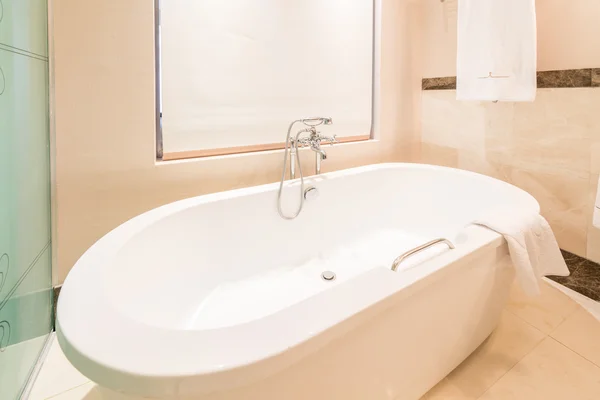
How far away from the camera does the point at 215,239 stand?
58.6 inches

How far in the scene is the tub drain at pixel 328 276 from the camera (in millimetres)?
1660

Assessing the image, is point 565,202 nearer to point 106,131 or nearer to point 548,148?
point 548,148

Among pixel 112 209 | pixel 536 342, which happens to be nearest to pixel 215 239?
pixel 112 209

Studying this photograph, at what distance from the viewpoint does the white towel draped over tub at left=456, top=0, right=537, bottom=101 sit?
1736 millimetres

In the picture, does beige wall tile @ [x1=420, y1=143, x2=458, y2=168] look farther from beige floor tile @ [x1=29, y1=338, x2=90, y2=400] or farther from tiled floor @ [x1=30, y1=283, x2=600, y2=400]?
beige floor tile @ [x1=29, y1=338, x2=90, y2=400]

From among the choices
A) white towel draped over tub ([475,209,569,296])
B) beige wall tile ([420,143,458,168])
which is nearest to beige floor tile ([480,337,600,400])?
white towel draped over tub ([475,209,569,296])

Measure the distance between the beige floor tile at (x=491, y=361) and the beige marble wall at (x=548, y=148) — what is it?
65 cm

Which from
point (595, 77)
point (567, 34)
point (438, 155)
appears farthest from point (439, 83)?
point (595, 77)

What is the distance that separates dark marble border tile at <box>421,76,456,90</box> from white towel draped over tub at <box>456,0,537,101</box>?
302 millimetres

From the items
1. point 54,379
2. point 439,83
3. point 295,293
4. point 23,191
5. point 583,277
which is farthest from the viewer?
point 439,83

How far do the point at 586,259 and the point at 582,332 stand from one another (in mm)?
457

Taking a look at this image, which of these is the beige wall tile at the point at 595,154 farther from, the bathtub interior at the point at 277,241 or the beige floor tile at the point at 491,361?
the beige floor tile at the point at 491,361

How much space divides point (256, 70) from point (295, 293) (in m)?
1.18

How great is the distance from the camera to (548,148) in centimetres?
188
